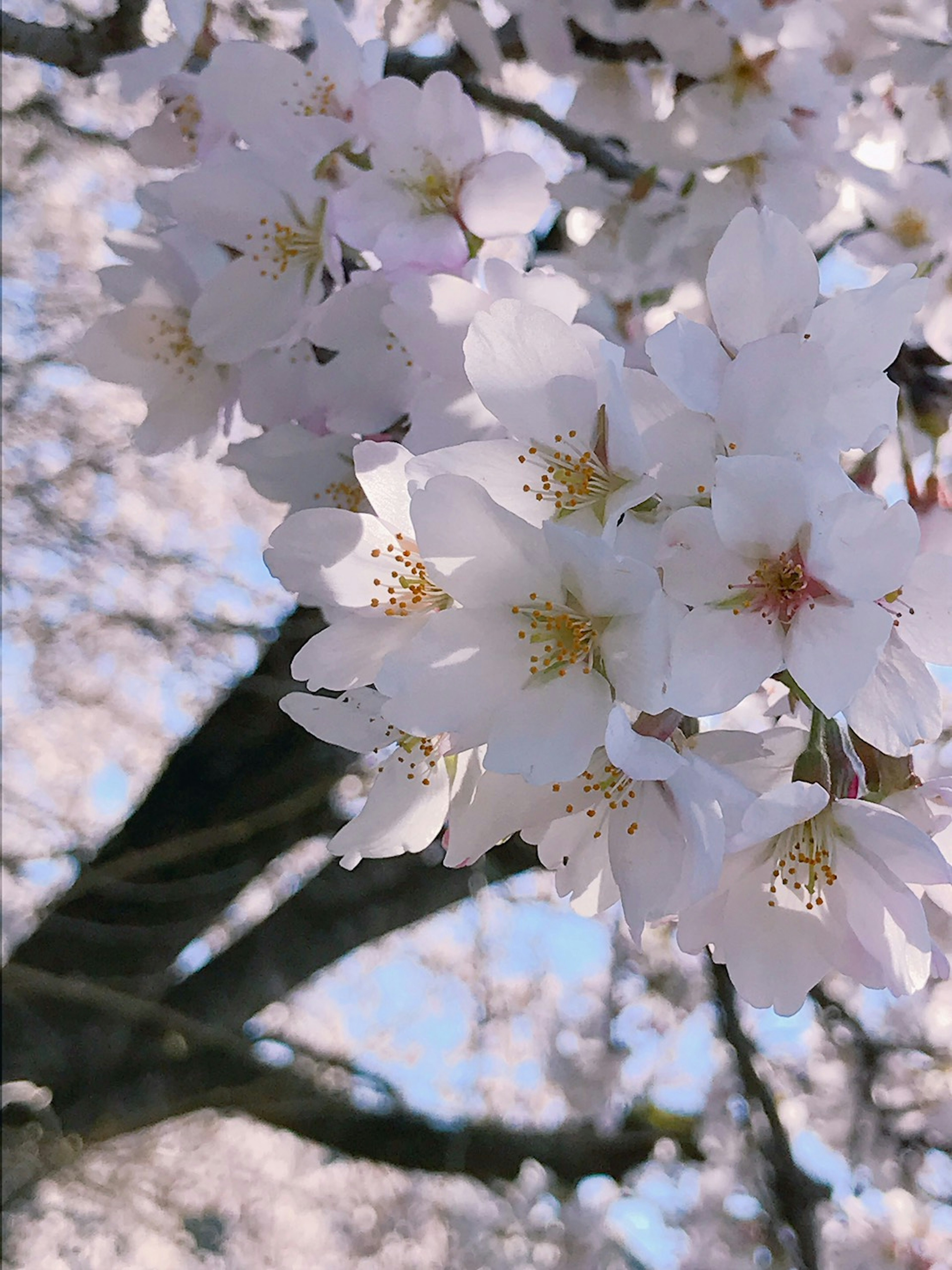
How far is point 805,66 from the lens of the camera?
32.7 inches

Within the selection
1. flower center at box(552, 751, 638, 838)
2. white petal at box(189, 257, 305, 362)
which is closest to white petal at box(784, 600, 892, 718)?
flower center at box(552, 751, 638, 838)

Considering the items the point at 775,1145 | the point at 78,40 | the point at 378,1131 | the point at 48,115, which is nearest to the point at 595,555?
the point at 78,40

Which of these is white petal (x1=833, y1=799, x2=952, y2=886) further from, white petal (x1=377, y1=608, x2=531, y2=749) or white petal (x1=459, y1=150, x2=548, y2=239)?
white petal (x1=459, y1=150, x2=548, y2=239)

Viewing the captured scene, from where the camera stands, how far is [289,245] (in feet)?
2.27

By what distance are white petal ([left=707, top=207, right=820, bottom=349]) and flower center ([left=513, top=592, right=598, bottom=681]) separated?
168 mm

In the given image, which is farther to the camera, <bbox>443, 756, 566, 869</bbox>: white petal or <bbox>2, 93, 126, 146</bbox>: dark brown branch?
<bbox>2, 93, 126, 146</bbox>: dark brown branch

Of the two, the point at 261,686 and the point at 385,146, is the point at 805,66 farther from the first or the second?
the point at 261,686

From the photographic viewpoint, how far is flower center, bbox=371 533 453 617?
526 mm

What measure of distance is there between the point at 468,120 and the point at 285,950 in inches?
58.7

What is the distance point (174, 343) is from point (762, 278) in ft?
1.79

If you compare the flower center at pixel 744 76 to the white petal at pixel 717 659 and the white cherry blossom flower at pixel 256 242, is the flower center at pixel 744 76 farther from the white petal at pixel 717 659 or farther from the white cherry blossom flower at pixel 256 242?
the white petal at pixel 717 659

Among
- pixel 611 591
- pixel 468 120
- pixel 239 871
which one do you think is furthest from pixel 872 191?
pixel 239 871

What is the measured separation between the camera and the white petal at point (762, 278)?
47 centimetres

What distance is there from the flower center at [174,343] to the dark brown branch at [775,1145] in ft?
3.23
